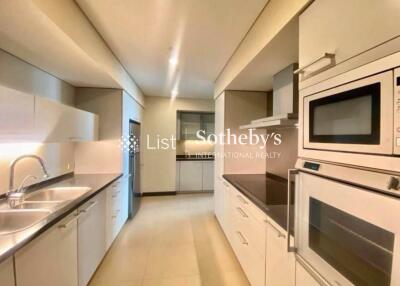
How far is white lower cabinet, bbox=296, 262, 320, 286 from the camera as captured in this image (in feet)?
3.47

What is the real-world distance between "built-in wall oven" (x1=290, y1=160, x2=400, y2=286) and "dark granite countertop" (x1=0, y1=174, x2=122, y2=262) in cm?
139

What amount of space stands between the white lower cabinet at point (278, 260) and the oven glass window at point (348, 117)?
2.27 feet

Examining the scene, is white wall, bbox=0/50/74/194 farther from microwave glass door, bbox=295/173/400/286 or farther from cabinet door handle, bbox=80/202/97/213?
microwave glass door, bbox=295/173/400/286

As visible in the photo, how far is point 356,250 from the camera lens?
90cm

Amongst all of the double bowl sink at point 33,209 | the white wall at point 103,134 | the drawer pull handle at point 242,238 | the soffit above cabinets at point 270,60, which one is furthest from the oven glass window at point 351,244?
the white wall at point 103,134

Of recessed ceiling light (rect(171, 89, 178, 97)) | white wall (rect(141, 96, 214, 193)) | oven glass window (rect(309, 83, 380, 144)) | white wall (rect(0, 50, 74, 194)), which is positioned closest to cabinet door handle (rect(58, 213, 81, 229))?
white wall (rect(0, 50, 74, 194))

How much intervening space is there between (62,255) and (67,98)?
2.15 metres

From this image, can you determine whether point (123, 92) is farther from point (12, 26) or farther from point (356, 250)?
point (356, 250)

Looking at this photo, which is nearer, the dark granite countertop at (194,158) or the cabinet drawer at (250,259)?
the cabinet drawer at (250,259)

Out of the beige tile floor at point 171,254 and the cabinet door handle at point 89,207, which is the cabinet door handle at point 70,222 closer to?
the cabinet door handle at point 89,207

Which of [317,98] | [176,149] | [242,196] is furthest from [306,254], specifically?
[176,149]

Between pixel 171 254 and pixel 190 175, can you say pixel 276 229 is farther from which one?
pixel 190 175

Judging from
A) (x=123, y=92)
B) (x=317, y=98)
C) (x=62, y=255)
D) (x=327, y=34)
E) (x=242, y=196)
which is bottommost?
(x=62, y=255)

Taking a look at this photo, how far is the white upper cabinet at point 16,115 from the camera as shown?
1474mm
